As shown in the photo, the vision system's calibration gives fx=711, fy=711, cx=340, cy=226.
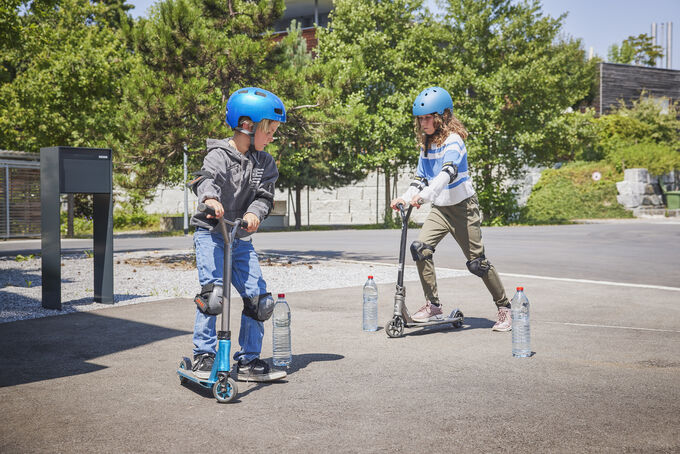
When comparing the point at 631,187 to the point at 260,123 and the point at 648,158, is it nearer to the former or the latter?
the point at 648,158

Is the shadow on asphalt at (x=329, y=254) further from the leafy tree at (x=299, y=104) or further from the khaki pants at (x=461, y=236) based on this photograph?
the khaki pants at (x=461, y=236)

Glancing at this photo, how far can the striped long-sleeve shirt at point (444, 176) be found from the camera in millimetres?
6062

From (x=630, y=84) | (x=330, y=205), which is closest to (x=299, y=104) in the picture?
(x=330, y=205)

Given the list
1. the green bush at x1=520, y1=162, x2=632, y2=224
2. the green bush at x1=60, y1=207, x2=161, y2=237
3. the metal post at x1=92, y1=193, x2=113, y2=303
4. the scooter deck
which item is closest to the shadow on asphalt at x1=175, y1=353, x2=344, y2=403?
the scooter deck

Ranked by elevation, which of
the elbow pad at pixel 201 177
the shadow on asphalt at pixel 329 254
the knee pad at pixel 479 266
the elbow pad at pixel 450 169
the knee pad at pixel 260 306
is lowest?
the shadow on asphalt at pixel 329 254

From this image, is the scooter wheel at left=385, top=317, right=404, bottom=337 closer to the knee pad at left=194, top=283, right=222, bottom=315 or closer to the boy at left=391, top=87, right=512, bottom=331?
the boy at left=391, top=87, right=512, bottom=331

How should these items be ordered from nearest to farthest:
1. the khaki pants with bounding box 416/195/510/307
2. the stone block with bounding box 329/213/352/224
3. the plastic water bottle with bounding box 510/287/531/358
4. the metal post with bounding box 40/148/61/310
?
the plastic water bottle with bounding box 510/287/531/358 < the khaki pants with bounding box 416/195/510/307 < the metal post with bounding box 40/148/61/310 < the stone block with bounding box 329/213/352/224

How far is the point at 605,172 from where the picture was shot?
3534cm

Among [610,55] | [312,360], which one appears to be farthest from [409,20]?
[610,55]

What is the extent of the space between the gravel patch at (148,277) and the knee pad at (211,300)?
3.72 metres

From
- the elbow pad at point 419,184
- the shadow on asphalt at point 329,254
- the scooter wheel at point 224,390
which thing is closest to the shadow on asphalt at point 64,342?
the scooter wheel at point 224,390

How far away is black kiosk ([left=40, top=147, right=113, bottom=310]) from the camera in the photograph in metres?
7.84

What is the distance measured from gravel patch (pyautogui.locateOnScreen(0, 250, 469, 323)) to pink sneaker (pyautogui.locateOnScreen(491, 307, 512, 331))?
3489 millimetres

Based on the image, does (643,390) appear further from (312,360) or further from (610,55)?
(610,55)
